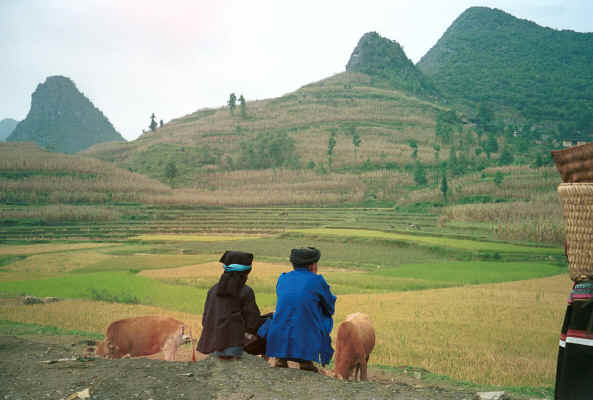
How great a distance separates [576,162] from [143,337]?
165 inches

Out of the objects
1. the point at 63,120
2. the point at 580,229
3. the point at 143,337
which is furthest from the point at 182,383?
the point at 63,120

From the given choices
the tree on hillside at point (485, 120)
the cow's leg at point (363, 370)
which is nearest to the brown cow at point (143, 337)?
the cow's leg at point (363, 370)

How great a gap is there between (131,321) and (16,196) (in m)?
12.7

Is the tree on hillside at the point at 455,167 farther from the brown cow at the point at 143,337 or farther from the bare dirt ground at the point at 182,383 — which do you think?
the brown cow at the point at 143,337

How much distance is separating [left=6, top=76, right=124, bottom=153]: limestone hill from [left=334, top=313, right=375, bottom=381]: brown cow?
84190mm

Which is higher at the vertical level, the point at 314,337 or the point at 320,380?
the point at 314,337

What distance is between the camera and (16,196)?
14.4m

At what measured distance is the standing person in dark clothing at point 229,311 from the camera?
390cm

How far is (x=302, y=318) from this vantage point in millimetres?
3768

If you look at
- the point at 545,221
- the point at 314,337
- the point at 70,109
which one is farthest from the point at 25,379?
the point at 70,109

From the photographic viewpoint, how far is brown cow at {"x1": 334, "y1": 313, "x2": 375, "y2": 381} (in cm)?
388

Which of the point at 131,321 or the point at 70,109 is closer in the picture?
the point at 131,321

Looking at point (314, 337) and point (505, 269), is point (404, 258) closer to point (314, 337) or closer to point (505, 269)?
point (505, 269)

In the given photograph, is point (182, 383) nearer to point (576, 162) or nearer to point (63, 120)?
point (576, 162)
